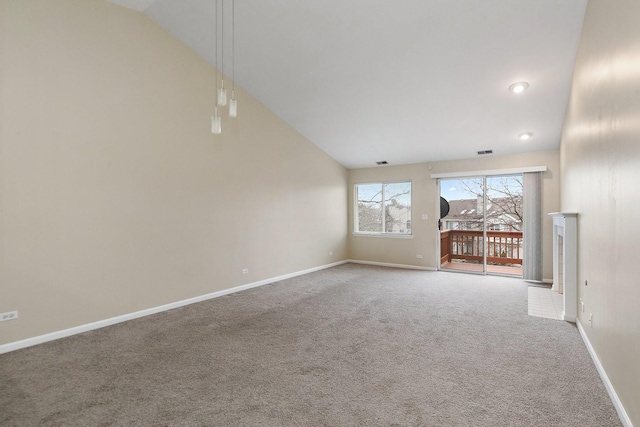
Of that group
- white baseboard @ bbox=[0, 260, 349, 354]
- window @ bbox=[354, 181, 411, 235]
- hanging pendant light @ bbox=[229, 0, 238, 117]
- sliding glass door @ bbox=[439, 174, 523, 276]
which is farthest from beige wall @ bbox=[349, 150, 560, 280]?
hanging pendant light @ bbox=[229, 0, 238, 117]

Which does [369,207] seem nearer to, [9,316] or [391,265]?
[391,265]

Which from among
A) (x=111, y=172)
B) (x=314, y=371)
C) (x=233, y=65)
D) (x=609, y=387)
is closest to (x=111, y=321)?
(x=111, y=172)

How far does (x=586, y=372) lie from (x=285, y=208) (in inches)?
183

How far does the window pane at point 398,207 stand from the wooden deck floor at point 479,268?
1.31 metres

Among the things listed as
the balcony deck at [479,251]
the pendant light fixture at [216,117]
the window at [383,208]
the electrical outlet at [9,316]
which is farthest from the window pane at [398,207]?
the electrical outlet at [9,316]

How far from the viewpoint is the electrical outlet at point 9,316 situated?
2809mm

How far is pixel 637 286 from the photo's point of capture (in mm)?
1535

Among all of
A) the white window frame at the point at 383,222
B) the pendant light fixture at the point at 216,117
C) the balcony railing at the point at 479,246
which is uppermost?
the pendant light fixture at the point at 216,117

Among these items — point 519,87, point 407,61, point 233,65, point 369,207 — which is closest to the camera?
point 407,61

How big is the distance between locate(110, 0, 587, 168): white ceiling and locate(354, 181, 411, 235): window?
179 cm

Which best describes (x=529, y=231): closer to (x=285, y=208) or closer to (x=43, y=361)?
(x=285, y=208)

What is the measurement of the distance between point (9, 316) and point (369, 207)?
261 inches

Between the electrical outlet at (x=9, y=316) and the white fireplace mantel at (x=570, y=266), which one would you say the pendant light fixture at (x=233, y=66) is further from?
the white fireplace mantel at (x=570, y=266)

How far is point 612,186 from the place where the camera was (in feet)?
6.54
